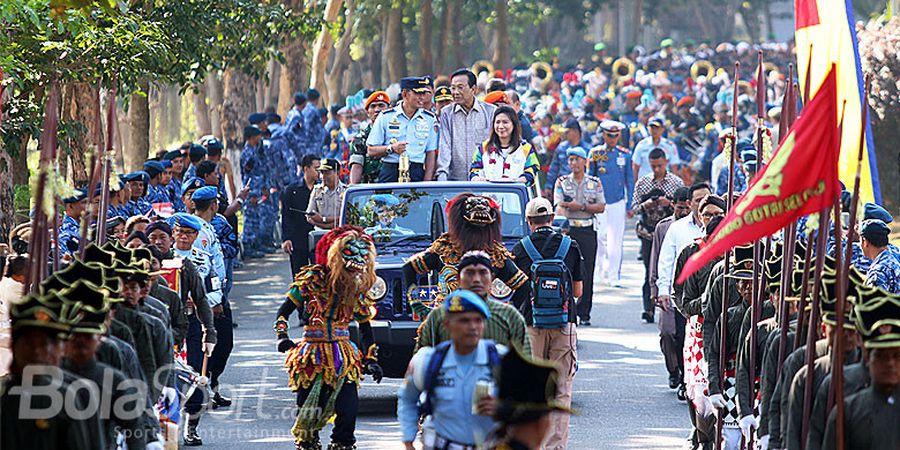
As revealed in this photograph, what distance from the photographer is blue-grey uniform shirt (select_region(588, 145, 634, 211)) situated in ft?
70.3

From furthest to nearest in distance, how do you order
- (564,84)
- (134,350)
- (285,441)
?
(564,84) < (285,441) < (134,350)

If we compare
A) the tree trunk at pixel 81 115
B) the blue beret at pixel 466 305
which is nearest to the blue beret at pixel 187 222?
the blue beret at pixel 466 305

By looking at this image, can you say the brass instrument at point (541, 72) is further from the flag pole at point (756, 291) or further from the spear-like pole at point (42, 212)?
the spear-like pole at point (42, 212)

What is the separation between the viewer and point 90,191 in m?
9.52

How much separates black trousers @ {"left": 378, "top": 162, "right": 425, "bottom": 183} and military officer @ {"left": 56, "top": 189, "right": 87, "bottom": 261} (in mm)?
3560

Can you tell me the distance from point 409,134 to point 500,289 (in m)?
5.35

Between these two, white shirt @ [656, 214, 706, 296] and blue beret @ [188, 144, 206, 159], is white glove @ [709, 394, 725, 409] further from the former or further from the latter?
blue beret @ [188, 144, 206, 159]

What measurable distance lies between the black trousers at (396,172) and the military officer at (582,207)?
253 centimetres

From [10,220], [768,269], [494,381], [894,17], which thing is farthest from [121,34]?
[894,17]

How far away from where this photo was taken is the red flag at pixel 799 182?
26.1ft

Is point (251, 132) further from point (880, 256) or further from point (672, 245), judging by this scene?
point (880, 256)

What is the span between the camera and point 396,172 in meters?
16.7

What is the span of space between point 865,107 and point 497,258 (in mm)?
3898

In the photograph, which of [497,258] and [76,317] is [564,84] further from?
[76,317]
